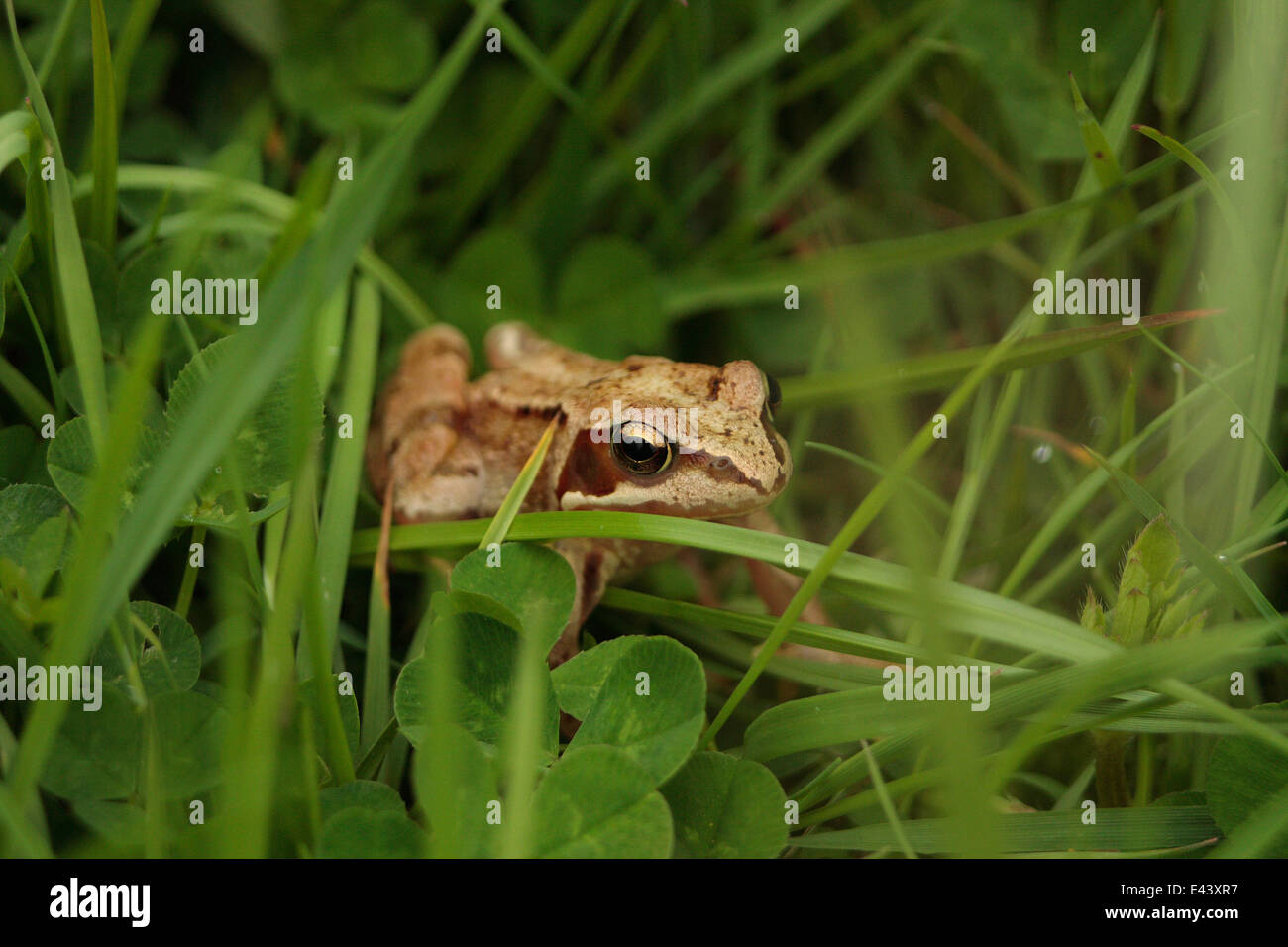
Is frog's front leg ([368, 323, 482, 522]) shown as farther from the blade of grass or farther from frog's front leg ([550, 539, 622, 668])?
the blade of grass

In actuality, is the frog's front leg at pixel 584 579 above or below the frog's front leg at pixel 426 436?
below

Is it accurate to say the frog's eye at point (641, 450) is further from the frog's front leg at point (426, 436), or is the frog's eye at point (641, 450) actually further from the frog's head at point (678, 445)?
the frog's front leg at point (426, 436)

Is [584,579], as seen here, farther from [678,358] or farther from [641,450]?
[678,358]

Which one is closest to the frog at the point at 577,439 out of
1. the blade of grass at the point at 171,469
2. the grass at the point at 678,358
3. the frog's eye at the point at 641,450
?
the frog's eye at the point at 641,450

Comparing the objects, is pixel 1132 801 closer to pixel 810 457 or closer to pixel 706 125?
pixel 810 457

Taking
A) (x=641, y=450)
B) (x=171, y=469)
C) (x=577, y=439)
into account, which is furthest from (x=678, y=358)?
(x=171, y=469)
